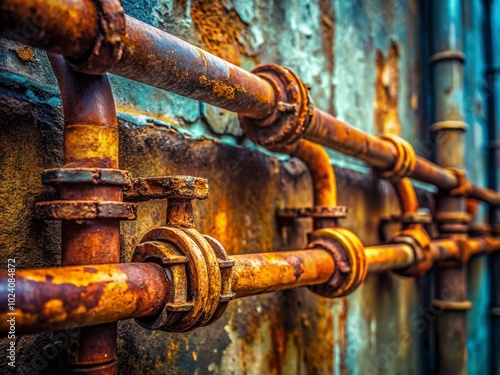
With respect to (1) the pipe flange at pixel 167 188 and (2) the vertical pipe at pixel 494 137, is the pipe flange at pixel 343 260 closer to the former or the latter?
(1) the pipe flange at pixel 167 188

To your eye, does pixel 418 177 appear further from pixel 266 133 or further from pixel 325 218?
pixel 266 133

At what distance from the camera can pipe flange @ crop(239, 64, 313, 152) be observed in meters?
0.88

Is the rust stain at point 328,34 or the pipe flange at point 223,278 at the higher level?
the rust stain at point 328,34

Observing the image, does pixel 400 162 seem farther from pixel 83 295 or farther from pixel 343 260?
pixel 83 295

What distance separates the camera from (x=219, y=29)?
3.29 ft

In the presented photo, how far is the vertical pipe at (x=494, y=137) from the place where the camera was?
8.79ft

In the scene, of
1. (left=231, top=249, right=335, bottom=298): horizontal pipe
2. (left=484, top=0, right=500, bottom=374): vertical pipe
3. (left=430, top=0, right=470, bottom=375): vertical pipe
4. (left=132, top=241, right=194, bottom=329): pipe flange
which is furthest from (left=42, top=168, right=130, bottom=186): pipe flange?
(left=484, top=0, right=500, bottom=374): vertical pipe

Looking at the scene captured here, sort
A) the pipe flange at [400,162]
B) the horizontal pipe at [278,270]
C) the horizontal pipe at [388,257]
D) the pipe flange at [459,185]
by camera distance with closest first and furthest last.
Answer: the horizontal pipe at [278,270] < the horizontal pipe at [388,257] < the pipe flange at [400,162] < the pipe flange at [459,185]

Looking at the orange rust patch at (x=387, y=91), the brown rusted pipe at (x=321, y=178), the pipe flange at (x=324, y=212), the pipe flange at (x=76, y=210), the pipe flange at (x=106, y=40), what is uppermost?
the orange rust patch at (x=387, y=91)

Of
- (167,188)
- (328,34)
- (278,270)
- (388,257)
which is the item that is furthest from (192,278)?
(328,34)

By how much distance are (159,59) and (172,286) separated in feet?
0.92

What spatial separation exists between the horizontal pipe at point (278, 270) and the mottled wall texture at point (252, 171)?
0.17 meters

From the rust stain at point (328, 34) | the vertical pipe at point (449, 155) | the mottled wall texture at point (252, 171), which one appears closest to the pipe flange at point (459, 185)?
the vertical pipe at point (449, 155)

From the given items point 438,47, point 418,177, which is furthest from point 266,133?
point 438,47
